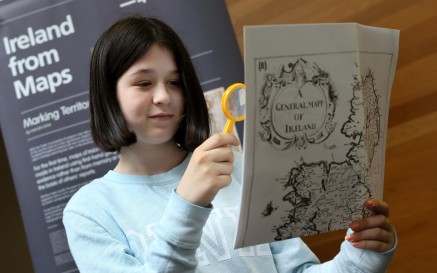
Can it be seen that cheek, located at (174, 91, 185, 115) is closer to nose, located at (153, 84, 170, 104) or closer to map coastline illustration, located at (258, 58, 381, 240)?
nose, located at (153, 84, 170, 104)

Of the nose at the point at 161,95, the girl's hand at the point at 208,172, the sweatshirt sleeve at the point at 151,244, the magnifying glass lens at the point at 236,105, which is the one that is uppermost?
the nose at the point at 161,95

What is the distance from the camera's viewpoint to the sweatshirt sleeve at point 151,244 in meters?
0.87

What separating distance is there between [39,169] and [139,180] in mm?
863

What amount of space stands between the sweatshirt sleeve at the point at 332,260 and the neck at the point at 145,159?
0.28m

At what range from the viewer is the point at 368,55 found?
0.88 m

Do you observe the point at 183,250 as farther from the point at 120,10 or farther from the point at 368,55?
the point at 120,10

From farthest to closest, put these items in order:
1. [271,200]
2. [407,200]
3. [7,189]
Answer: [7,189], [407,200], [271,200]

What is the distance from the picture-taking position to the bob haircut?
1.05m

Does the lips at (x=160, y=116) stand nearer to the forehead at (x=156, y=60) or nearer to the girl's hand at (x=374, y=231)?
the forehead at (x=156, y=60)

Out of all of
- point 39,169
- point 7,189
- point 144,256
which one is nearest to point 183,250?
point 144,256

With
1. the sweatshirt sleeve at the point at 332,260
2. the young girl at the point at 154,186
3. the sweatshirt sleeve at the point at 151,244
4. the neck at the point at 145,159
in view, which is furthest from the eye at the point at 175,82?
the sweatshirt sleeve at the point at 332,260

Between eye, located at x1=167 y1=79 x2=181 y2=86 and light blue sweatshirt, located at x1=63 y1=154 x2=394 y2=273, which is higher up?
eye, located at x1=167 y1=79 x2=181 y2=86

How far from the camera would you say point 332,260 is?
107cm

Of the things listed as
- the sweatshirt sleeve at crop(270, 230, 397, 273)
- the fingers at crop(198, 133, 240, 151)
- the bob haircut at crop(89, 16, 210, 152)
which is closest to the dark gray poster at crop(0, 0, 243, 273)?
the bob haircut at crop(89, 16, 210, 152)
